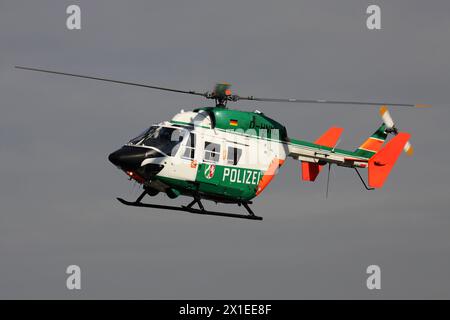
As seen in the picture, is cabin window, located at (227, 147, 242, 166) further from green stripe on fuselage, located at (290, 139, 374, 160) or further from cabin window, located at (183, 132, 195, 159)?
green stripe on fuselage, located at (290, 139, 374, 160)

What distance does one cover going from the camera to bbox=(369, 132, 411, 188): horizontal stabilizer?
36.4 metres

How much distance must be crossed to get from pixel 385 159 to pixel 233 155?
6.69 metres

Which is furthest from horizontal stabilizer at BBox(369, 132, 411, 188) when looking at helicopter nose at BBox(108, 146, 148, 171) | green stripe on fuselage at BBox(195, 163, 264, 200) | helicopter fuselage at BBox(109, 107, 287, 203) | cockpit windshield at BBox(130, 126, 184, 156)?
helicopter nose at BBox(108, 146, 148, 171)

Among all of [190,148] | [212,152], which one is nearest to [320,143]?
[212,152]

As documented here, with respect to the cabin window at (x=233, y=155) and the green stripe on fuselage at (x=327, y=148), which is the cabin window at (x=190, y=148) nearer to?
the cabin window at (x=233, y=155)

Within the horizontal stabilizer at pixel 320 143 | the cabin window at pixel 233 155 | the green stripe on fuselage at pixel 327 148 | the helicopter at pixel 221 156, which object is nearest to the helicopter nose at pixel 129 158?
the helicopter at pixel 221 156

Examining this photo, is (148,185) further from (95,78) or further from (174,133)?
(95,78)

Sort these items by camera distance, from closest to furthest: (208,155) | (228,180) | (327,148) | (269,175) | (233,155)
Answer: (208,155), (228,180), (233,155), (269,175), (327,148)

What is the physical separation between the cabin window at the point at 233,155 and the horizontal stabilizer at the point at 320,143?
3850 mm

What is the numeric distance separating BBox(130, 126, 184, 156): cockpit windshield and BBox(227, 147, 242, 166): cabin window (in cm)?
196

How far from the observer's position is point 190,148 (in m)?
32.1

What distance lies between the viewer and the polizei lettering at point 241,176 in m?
33.0

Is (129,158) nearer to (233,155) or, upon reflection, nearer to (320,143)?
(233,155)

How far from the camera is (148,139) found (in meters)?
31.9
